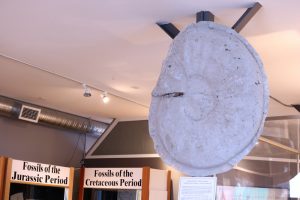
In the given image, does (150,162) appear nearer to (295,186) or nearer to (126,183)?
(126,183)

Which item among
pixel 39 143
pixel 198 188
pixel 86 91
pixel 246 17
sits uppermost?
pixel 86 91

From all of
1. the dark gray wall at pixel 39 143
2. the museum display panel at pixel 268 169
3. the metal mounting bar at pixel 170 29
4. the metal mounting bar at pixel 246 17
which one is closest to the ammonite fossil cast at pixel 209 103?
the metal mounting bar at pixel 246 17

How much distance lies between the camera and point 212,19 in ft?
12.2

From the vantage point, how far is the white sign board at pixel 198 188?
114 inches

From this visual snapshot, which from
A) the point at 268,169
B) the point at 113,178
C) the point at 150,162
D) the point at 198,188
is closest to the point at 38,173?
the point at 113,178

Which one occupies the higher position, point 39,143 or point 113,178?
point 39,143

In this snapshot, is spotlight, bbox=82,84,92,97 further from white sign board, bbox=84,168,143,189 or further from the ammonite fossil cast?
the ammonite fossil cast

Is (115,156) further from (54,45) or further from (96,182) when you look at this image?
(54,45)

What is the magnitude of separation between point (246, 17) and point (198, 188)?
136 centimetres

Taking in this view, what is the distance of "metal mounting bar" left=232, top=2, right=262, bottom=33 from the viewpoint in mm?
3492

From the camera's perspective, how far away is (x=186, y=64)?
2922 mm

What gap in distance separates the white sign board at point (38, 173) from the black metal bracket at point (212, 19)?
10.3ft

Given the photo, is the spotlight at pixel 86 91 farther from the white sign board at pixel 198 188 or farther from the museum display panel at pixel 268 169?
the white sign board at pixel 198 188

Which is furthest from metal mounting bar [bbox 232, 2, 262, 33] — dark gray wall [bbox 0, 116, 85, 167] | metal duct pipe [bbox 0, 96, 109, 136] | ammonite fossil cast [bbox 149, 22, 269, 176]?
dark gray wall [bbox 0, 116, 85, 167]
